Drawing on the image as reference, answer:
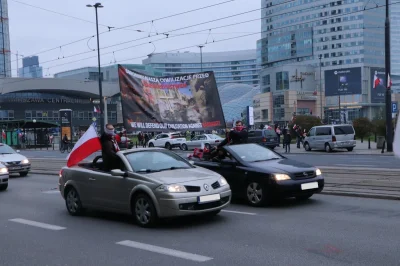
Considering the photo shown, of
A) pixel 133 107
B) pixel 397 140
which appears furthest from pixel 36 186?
pixel 397 140

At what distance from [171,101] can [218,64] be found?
556 ft

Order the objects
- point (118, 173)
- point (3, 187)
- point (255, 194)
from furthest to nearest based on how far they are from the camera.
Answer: point (3, 187) < point (255, 194) < point (118, 173)

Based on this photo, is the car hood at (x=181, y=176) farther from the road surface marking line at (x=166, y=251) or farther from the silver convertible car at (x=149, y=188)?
the road surface marking line at (x=166, y=251)

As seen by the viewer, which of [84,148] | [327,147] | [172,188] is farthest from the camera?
[327,147]

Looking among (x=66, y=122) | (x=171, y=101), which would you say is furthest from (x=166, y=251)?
(x=66, y=122)

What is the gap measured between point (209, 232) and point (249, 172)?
9.09 ft

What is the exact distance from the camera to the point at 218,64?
18012cm

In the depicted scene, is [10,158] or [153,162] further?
[10,158]

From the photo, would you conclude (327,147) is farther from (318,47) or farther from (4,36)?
(318,47)

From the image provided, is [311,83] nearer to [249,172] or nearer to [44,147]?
[44,147]

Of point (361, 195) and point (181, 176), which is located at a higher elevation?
point (181, 176)

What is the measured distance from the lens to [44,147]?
5741cm

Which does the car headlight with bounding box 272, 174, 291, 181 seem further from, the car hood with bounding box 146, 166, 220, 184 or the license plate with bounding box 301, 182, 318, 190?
the car hood with bounding box 146, 166, 220, 184

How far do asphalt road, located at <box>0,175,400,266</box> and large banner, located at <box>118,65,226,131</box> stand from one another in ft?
9.24
